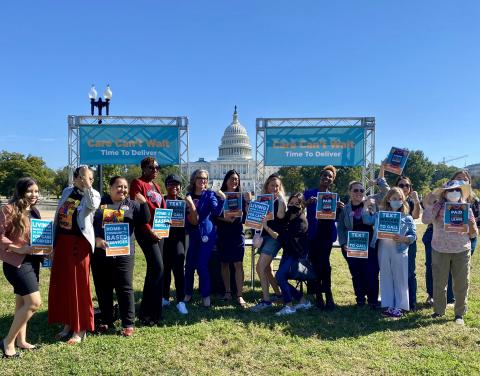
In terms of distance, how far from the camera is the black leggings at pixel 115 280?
452 centimetres

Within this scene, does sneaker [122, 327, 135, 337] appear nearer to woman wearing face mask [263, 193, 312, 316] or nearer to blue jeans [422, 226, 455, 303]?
woman wearing face mask [263, 193, 312, 316]

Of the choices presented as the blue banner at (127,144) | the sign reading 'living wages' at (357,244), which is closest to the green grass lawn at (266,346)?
the sign reading 'living wages' at (357,244)

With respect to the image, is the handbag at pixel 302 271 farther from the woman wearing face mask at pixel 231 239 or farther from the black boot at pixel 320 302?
the woman wearing face mask at pixel 231 239

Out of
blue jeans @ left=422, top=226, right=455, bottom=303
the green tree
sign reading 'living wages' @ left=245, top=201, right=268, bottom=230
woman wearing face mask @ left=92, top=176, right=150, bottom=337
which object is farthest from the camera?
the green tree

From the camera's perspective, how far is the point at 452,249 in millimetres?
5246

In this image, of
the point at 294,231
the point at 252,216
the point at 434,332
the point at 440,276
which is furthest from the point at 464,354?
the point at 252,216

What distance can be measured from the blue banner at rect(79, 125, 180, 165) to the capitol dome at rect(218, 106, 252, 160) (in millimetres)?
98632

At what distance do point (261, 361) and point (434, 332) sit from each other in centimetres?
248

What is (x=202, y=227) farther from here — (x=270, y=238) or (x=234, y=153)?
(x=234, y=153)

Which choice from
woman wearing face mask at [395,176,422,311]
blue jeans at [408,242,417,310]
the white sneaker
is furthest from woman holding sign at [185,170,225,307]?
blue jeans at [408,242,417,310]

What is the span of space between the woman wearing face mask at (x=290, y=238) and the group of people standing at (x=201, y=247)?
0.05ft

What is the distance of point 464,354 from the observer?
168 inches

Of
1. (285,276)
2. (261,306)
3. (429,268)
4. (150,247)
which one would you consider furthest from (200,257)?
(429,268)

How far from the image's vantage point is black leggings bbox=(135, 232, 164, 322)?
15.8 feet
